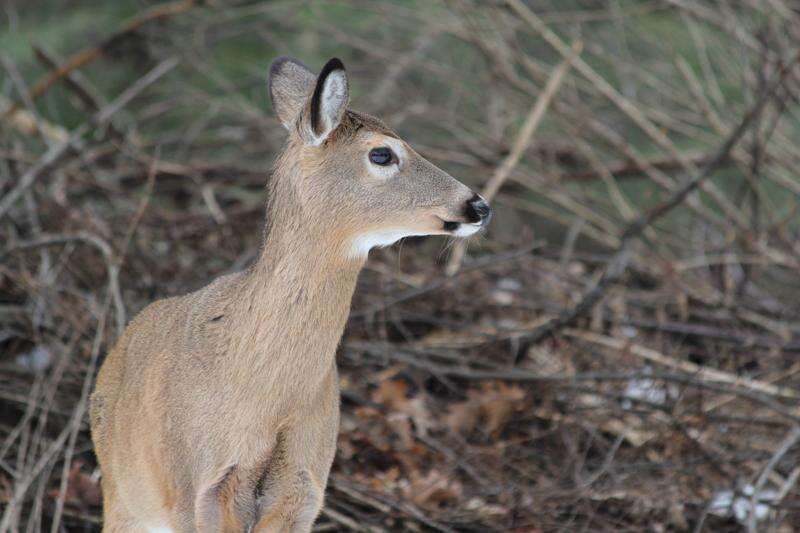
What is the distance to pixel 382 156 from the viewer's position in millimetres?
2709

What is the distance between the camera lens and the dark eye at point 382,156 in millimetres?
2707

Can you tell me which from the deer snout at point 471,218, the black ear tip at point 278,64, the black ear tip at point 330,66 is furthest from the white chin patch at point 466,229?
the black ear tip at point 278,64

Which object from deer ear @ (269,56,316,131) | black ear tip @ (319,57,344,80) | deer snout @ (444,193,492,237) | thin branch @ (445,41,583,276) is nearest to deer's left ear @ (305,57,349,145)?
black ear tip @ (319,57,344,80)

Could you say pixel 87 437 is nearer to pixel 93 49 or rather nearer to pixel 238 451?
pixel 238 451

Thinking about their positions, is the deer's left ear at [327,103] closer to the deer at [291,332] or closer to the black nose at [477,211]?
the deer at [291,332]

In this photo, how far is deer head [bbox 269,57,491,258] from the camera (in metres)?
2.66

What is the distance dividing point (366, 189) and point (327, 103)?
0.24m

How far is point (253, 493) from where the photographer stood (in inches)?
109

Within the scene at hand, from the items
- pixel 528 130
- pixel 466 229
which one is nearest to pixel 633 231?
pixel 528 130

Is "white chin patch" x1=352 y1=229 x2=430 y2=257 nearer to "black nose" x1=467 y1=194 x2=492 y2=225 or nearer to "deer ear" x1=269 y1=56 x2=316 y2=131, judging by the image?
"black nose" x1=467 y1=194 x2=492 y2=225

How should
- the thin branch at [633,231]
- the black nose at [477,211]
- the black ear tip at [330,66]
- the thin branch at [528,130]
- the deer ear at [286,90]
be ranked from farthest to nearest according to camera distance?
the thin branch at [528,130], the thin branch at [633,231], the deer ear at [286,90], the black nose at [477,211], the black ear tip at [330,66]

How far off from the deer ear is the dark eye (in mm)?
294


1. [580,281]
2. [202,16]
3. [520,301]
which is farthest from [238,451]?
[202,16]

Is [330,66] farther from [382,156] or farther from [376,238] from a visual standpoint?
[376,238]
